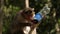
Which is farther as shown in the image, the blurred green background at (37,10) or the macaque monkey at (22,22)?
the blurred green background at (37,10)

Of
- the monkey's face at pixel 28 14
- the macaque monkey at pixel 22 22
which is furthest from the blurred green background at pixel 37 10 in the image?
the monkey's face at pixel 28 14

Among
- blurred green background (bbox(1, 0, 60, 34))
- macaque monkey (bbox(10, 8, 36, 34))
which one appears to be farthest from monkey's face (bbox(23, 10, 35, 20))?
blurred green background (bbox(1, 0, 60, 34))

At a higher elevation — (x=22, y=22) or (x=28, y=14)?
(x=28, y=14)

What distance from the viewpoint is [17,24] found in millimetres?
3174

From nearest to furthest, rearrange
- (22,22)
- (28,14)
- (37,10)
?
1. (28,14)
2. (22,22)
3. (37,10)

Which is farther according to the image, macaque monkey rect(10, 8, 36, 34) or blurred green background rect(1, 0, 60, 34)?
blurred green background rect(1, 0, 60, 34)

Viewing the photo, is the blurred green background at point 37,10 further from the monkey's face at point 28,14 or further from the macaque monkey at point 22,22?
the monkey's face at point 28,14

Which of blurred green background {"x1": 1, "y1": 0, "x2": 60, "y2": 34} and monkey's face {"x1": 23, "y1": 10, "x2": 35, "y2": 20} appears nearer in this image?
monkey's face {"x1": 23, "y1": 10, "x2": 35, "y2": 20}

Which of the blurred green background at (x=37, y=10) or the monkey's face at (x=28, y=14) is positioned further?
the blurred green background at (x=37, y=10)

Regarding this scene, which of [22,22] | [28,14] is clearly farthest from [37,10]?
[28,14]

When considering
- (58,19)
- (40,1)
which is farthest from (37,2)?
(58,19)

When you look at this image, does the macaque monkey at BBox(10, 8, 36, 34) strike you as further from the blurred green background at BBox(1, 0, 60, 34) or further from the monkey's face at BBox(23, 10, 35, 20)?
the blurred green background at BBox(1, 0, 60, 34)

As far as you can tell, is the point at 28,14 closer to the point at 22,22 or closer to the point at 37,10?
the point at 22,22

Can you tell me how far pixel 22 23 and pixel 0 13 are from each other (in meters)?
1.30
